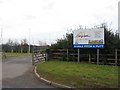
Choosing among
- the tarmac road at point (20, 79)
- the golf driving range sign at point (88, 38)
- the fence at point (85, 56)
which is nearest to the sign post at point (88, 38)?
the golf driving range sign at point (88, 38)

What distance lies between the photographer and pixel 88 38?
22594 millimetres

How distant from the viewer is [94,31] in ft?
72.3

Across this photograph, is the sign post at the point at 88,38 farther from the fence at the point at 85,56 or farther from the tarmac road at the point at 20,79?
the tarmac road at the point at 20,79

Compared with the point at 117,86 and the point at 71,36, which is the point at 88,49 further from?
the point at 117,86

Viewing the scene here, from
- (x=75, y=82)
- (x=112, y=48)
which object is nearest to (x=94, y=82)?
(x=75, y=82)

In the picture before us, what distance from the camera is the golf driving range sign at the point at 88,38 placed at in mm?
21672

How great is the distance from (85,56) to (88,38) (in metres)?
1.79

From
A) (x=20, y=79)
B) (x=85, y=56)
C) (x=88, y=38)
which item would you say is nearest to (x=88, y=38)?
(x=88, y=38)

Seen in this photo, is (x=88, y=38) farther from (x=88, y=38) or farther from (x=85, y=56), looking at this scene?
(x=85, y=56)

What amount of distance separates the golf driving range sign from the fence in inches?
32.5

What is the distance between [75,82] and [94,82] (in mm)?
862

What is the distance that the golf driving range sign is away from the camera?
21672 millimetres

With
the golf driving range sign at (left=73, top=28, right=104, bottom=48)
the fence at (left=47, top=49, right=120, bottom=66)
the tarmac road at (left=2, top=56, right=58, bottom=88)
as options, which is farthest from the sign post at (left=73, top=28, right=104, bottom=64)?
the tarmac road at (left=2, top=56, right=58, bottom=88)

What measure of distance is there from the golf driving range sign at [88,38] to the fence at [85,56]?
0.83m
